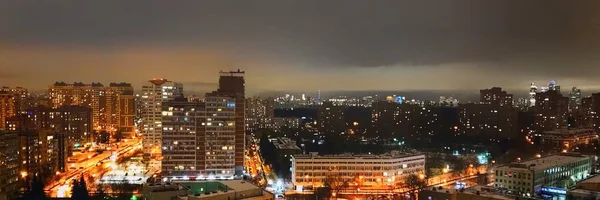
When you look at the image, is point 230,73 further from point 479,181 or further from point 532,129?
point 532,129

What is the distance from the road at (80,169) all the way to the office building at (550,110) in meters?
12.1

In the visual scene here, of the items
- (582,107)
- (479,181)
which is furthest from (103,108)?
(582,107)

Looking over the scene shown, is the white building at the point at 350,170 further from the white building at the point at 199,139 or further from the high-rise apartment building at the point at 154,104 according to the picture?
the high-rise apartment building at the point at 154,104

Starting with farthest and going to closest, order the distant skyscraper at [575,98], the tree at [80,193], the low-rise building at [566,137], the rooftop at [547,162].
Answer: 1. the distant skyscraper at [575,98]
2. the low-rise building at [566,137]
3. the rooftop at [547,162]
4. the tree at [80,193]

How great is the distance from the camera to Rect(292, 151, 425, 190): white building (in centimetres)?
918

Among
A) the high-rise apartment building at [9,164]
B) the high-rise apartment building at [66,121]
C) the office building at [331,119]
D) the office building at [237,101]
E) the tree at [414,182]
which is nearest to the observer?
the high-rise apartment building at [9,164]

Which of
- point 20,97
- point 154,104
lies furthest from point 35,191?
point 20,97

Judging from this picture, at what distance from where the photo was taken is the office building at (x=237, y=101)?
31.4 feet

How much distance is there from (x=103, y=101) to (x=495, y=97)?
14.5 meters

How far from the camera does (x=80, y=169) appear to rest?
1075cm

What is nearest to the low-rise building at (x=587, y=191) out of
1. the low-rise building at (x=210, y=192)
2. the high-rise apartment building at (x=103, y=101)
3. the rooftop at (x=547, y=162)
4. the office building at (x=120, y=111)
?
the rooftop at (x=547, y=162)

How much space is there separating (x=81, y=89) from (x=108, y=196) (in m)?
13.7

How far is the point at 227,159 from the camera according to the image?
928cm

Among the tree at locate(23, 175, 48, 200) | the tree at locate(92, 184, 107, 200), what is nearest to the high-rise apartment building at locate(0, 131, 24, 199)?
the tree at locate(23, 175, 48, 200)
